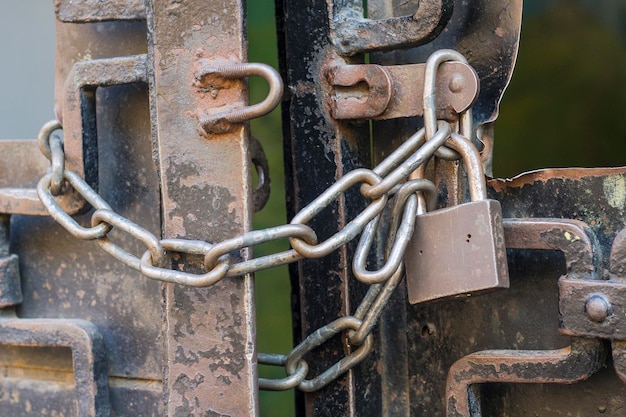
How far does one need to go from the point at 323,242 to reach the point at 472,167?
0.16 metres

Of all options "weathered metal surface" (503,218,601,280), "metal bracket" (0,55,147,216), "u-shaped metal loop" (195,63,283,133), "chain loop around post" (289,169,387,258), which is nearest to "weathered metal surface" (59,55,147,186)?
"metal bracket" (0,55,147,216)

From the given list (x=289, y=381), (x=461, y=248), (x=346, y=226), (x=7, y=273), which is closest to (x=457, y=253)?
(x=461, y=248)

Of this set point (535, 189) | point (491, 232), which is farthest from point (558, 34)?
point (491, 232)

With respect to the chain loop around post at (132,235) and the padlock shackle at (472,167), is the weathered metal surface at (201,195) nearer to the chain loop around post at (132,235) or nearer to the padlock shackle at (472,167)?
the chain loop around post at (132,235)

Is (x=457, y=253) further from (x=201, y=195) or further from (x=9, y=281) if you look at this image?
(x=9, y=281)

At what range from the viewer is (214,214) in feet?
2.43

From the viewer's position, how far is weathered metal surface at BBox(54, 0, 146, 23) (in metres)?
0.83

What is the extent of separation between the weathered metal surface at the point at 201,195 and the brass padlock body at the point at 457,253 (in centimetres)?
16

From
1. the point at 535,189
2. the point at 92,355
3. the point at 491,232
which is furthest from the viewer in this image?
the point at 92,355

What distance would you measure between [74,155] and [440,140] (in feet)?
1.35

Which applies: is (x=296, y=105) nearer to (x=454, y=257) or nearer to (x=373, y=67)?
(x=373, y=67)

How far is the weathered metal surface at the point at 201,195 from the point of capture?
731 millimetres

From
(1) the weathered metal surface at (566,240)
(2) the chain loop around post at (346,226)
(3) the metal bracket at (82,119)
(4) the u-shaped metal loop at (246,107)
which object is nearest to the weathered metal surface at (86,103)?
(3) the metal bracket at (82,119)

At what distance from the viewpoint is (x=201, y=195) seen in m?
0.75
